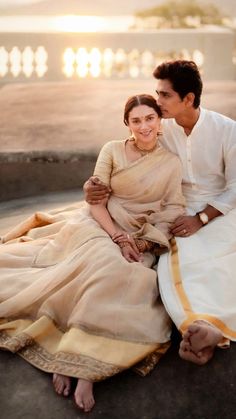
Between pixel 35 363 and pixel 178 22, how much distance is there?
1455 centimetres

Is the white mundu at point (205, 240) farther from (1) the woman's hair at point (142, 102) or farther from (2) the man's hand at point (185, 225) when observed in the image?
(1) the woman's hair at point (142, 102)

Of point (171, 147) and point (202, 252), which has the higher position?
point (171, 147)

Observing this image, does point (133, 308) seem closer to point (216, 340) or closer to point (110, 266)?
point (110, 266)

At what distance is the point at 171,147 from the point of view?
298 centimetres

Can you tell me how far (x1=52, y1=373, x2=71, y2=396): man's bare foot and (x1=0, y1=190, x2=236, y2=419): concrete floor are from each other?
2 centimetres

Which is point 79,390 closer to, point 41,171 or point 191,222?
point 191,222

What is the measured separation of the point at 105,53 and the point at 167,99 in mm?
6259

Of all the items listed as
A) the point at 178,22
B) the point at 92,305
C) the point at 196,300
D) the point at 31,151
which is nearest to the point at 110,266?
the point at 92,305

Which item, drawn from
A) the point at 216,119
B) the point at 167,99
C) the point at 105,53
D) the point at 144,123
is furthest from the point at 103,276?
the point at 105,53

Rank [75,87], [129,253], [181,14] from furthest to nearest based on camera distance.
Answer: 1. [181,14]
2. [75,87]
3. [129,253]

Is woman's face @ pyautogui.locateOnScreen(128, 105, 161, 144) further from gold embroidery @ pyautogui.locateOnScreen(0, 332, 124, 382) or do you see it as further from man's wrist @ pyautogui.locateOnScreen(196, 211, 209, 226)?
gold embroidery @ pyautogui.locateOnScreen(0, 332, 124, 382)

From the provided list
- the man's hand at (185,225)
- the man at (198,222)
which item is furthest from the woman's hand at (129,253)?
the man's hand at (185,225)

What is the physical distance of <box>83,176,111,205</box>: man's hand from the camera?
291 cm

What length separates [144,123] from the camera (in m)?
2.78
